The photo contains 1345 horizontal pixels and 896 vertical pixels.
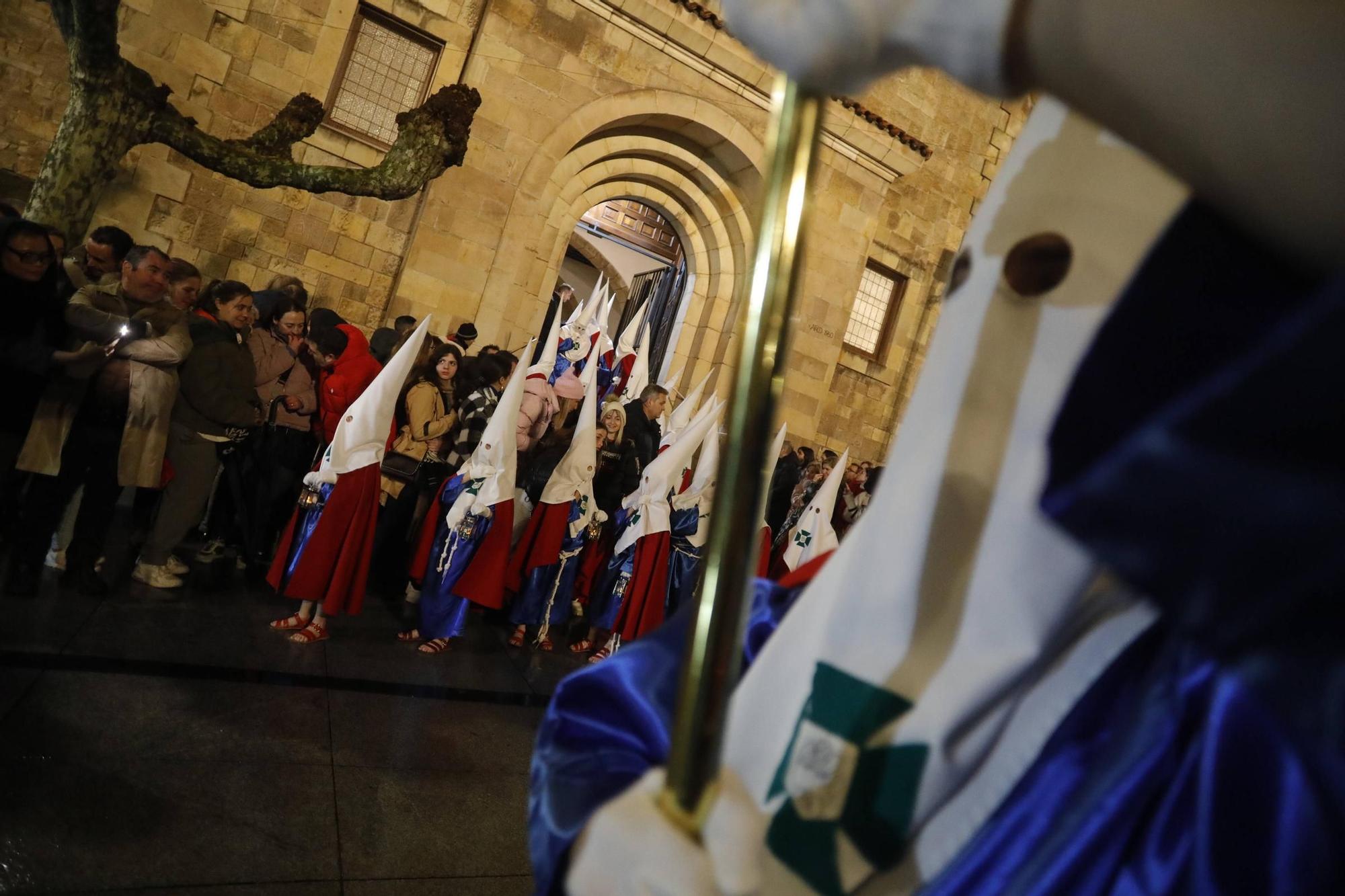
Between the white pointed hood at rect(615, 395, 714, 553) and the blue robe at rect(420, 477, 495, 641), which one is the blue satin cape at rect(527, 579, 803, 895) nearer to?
the blue robe at rect(420, 477, 495, 641)

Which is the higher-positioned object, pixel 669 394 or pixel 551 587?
pixel 669 394

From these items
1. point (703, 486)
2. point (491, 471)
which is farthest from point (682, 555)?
point (491, 471)

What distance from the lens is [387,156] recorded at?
6.47 meters

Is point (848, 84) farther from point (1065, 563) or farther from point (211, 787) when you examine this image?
point (211, 787)

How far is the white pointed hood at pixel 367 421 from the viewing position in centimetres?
404

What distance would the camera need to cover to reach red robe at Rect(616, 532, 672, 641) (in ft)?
17.4

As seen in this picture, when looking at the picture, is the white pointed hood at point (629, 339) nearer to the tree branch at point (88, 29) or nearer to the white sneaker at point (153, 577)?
the tree branch at point (88, 29)

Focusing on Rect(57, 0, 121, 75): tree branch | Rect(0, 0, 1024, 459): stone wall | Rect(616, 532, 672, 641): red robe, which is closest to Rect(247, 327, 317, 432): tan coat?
Rect(57, 0, 121, 75): tree branch

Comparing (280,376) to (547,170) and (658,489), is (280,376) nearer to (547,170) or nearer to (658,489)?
(658,489)

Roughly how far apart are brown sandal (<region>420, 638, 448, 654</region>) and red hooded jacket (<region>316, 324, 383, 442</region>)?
4.77ft

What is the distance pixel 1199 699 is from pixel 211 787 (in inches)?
118

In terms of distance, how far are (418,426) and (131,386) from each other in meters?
1.51

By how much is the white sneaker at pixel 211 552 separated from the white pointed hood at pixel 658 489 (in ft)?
8.35

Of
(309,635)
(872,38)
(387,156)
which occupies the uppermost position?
(387,156)
